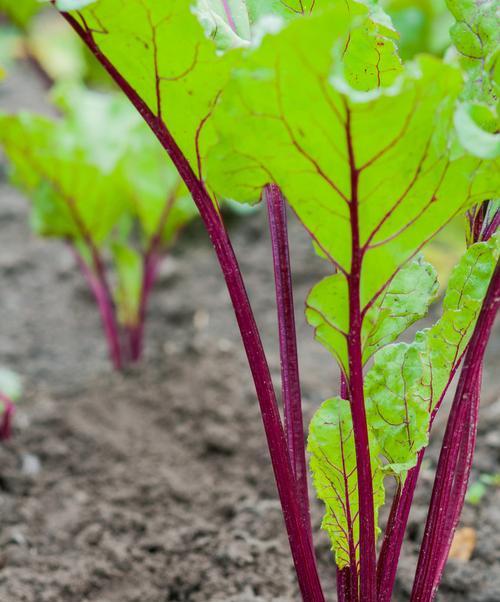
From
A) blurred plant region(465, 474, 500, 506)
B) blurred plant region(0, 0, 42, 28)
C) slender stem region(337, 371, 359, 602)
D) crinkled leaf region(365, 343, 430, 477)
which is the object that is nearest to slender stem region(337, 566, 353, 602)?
slender stem region(337, 371, 359, 602)

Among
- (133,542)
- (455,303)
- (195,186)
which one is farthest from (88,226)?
(455,303)

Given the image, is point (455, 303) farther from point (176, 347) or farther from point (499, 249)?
point (176, 347)

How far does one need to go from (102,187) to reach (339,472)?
1528 mm

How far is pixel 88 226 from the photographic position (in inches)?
93.2

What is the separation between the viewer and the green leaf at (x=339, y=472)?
103cm

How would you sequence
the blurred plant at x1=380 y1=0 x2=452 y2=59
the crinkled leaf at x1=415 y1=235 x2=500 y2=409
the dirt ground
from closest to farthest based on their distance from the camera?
the crinkled leaf at x1=415 y1=235 x2=500 y2=409 → the dirt ground → the blurred plant at x1=380 y1=0 x2=452 y2=59

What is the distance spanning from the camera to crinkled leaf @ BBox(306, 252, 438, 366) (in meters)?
0.91

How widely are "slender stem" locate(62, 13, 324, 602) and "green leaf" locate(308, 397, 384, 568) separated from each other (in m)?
0.05

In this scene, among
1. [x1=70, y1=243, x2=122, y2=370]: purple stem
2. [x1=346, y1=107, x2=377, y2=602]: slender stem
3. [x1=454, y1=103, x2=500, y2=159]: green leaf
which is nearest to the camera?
[x1=454, y1=103, x2=500, y2=159]: green leaf

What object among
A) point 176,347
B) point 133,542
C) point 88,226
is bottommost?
point 133,542

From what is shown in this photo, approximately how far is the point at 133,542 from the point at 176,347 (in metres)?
1.06

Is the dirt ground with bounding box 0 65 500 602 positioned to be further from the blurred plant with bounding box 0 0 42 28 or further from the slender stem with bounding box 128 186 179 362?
the blurred plant with bounding box 0 0 42 28

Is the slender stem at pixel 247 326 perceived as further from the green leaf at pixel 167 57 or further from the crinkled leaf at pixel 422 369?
the crinkled leaf at pixel 422 369

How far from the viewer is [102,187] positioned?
7.58 ft
